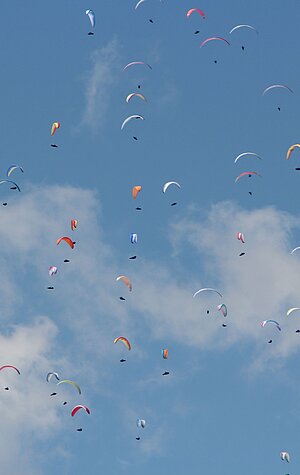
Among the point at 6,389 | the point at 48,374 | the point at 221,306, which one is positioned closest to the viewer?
the point at 6,389

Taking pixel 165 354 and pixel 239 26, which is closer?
pixel 239 26

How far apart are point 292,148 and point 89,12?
23.1m

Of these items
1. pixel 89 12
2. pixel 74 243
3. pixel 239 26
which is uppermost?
pixel 89 12

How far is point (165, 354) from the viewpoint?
86625 mm

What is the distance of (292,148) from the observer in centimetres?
7788

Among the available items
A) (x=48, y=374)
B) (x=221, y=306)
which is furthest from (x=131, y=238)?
(x=48, y=374)

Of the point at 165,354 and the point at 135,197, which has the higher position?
the point at 135,197

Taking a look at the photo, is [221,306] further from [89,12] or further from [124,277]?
[89,12]

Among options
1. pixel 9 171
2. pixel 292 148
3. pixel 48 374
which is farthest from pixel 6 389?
pixel 292 148

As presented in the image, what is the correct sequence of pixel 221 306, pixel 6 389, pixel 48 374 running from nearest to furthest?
1. pixel 6 389
2. pixel 48 374
3. pixel 221 306

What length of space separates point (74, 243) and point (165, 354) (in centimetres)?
1737

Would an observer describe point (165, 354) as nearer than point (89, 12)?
No

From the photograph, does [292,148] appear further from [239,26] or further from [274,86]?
[239,26]

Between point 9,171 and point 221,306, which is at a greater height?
point 9,171
